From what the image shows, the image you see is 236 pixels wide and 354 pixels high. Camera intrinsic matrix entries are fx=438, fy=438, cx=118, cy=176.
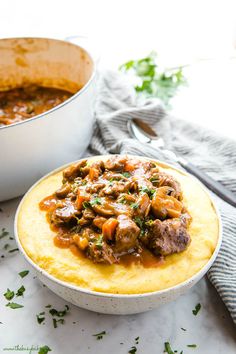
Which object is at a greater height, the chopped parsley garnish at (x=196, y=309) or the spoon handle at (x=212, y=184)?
the spoon handle at (x=212, y=184)

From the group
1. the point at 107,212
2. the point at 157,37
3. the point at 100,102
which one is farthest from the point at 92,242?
the point at 157,37

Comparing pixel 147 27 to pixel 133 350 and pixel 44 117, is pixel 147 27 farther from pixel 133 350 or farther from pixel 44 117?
pixel 133 350

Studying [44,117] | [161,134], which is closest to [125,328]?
[44,117]

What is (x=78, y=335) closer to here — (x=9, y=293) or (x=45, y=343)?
(x=45, y=343)

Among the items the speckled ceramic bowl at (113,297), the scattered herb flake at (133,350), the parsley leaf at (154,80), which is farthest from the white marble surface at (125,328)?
the parsley leaf at (154,80)

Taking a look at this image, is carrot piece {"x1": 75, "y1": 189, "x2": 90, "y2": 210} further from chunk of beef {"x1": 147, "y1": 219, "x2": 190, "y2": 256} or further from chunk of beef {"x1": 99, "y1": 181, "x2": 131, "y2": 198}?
chunk of beef {"x1": 147, "y1": 219, "x2": 190, "y2": 256}

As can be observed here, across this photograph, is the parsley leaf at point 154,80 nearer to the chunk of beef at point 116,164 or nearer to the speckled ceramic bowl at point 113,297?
the chunk of beef at point 116,164
